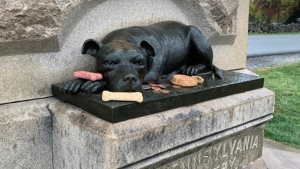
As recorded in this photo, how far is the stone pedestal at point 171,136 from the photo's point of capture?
1874 mm

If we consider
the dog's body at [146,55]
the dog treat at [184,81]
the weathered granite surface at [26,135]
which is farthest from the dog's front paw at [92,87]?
the dog treat at [184,81]

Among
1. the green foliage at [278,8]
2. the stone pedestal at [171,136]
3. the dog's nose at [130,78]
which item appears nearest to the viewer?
the stone pedestal at [171,136]

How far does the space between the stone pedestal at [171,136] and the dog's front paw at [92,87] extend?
12cm

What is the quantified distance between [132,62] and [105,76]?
0.58 ft

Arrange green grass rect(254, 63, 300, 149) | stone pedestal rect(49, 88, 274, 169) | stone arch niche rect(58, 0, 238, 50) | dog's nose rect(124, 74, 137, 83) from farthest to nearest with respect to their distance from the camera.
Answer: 1. green grass rect(254, 63, 300, 149)
2. stone arch niche rect(58, 0, 238, 50)
3. dog's nose rect(124, 74, 137, 83)
4. stone pedestal rect(49, 88, 274, 169)

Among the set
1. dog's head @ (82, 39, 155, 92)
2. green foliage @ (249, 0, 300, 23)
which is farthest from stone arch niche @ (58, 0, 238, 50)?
green foliage @ (249, 0, 300, 23)

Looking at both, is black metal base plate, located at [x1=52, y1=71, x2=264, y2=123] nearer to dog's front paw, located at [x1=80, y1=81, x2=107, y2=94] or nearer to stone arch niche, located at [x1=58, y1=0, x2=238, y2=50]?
dog's front paw, located at [x1=80, y1=81, x2=107, y2=94]

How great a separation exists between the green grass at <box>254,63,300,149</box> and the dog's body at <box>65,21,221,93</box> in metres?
1.92

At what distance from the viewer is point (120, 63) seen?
2080mm

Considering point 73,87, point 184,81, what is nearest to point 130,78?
point 73,87

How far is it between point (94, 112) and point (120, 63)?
31cm

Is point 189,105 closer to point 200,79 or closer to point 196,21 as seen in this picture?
point 200,79

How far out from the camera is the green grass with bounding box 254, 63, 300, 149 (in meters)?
4.36

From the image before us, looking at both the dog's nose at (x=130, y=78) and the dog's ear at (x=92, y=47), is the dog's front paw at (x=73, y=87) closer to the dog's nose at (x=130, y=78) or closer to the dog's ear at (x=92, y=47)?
the dog's ear at (x=92, y=47)
